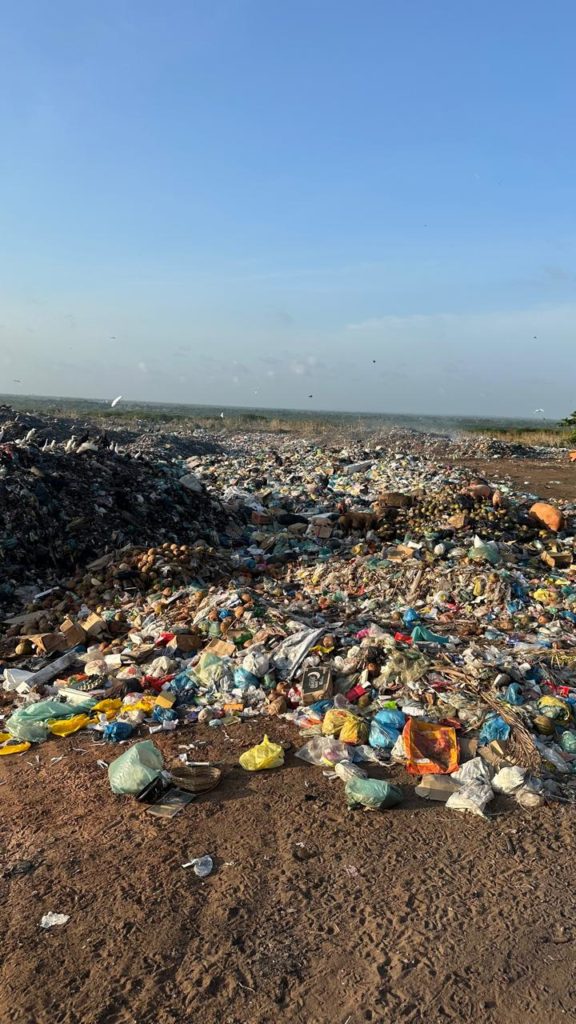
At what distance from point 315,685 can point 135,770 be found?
127cm

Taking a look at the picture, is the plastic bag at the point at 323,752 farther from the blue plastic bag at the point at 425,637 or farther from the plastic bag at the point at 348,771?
the blue plastic bag at the point at 425,637

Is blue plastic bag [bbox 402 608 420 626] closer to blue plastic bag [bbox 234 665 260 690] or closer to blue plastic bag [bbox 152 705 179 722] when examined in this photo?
blue plastic bag [bbox 234 665 260 690]

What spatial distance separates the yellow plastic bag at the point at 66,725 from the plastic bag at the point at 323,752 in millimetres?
1329

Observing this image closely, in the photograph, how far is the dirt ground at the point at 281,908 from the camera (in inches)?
74.8

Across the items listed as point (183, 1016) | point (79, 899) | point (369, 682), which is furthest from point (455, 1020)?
point (369, 682)

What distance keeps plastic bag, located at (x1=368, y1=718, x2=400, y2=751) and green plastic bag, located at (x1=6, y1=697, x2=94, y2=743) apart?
69.8 inches

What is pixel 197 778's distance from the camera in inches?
120

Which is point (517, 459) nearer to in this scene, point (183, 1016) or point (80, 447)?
Result: point (80, 447)

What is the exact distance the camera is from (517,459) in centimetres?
1808

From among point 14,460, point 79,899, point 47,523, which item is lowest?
point 79,899

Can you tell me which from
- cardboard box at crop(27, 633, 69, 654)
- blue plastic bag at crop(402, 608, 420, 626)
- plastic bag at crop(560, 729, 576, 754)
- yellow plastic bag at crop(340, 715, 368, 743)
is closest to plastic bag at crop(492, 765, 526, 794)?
plastic bag at crop(560, 729, 576, 754)

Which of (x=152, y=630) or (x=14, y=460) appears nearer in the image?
(x=152, y=630)

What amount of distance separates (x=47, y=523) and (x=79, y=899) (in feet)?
17.5

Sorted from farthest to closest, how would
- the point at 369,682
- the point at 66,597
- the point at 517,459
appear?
the point at 517,459
the point at 66,597
the point at 369,682
